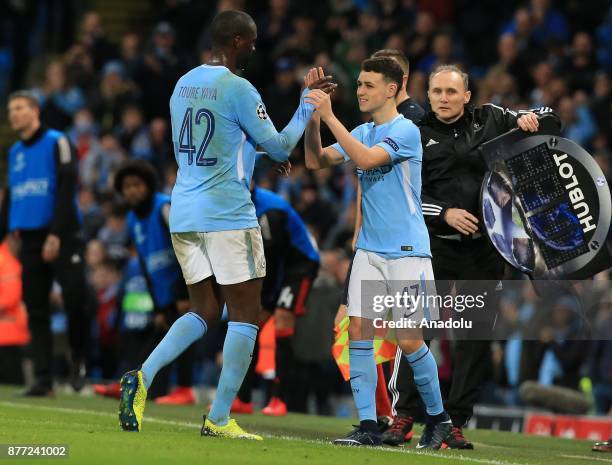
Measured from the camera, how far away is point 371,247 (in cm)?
823

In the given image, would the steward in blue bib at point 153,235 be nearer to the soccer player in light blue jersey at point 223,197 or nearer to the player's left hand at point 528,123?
the player's left hand at point 528,123

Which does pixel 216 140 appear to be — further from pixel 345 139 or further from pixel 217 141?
pixel 345 139

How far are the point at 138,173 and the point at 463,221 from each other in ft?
13.3

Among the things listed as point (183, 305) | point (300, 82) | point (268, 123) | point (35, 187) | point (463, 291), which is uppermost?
point (300, 82)

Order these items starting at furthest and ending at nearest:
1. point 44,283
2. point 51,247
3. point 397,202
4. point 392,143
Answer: point 44,283 < point 51,247 < point 397,202 < point 392,143

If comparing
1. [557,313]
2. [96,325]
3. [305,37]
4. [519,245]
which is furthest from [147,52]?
[519,245]

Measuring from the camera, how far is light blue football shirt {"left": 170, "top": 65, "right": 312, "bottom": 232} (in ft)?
26.0

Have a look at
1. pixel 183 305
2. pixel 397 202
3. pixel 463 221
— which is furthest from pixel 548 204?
pixel 183 305

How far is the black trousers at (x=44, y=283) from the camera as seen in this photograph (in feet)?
38.9

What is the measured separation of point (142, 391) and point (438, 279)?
2231 mm

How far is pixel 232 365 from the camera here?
311 inches

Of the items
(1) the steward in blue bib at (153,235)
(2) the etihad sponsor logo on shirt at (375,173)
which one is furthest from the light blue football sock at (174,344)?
(1) the steward in blue bib at (153,235)

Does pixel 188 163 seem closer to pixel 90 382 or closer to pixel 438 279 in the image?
pixel 438 279

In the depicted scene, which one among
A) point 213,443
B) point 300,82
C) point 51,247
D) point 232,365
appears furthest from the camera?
point 300,82
